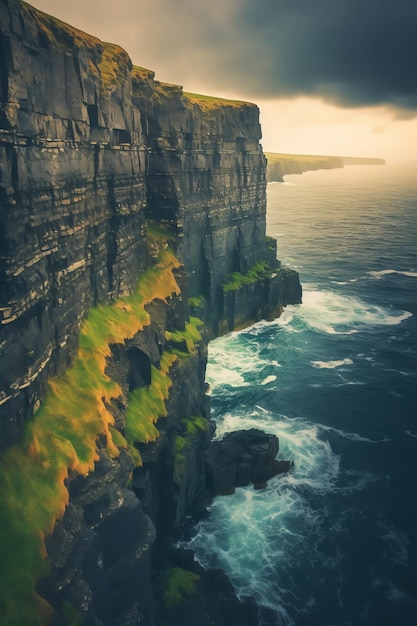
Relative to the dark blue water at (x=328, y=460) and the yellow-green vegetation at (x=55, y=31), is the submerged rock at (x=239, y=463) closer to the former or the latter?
the dark blue water at (x=328, y=460)

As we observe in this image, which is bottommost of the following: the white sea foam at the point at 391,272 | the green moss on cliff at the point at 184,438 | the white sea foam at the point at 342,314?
the white sea foam at the point at 342,314

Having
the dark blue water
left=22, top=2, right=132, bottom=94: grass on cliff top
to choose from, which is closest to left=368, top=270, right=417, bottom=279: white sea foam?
the dark blue water

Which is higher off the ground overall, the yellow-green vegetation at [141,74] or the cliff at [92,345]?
the yellow-green vegetation at [141,74]

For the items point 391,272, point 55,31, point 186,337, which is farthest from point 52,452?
point 391,272

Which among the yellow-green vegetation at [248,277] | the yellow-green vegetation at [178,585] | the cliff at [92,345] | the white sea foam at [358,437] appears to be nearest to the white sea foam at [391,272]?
the yellow-green vegetation at [248,277]

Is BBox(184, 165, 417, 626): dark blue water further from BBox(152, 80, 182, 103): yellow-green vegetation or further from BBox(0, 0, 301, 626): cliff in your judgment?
BBox(152, 80, 182, 103): yellow-green vegetation

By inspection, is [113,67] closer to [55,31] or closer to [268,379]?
[55,31]
